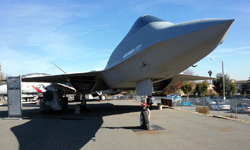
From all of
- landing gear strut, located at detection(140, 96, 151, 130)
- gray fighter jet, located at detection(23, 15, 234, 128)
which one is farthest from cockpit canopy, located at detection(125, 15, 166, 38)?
landing gear strut, located at detection(140, 96, 151, 130)

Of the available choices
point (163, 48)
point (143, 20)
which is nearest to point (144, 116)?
point (163, 48)

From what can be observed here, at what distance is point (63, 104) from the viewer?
14320 millimetres

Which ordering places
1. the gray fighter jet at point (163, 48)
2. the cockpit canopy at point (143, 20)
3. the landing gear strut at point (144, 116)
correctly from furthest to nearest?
1. the cockpit canopy at point (143, 20)
2. the landing gear strut at point (144, 116)
3. the gray fighter jet at point (163, 48)

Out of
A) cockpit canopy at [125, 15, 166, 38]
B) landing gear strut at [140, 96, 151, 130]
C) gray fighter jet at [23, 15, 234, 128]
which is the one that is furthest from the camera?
cockpit canopy at [125, 15, 166, 38]

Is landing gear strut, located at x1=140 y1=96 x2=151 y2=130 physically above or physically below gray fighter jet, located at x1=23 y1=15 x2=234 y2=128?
below

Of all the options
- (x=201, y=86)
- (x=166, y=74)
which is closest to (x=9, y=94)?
(x=166, y=74)

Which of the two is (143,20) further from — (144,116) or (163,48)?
(144,116)

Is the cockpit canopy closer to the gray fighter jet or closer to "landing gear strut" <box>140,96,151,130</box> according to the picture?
the gray fighter jet

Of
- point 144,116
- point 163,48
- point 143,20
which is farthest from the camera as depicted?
point 143,20

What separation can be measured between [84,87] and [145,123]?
581 centimetres

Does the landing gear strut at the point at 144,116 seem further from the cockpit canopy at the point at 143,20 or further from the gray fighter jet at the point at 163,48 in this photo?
the cockpit canopy at the point at 143,20

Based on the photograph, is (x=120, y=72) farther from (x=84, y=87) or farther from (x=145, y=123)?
(x=84, y=87)

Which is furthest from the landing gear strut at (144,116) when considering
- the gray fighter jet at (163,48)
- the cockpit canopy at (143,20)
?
the cockpit canopy at (143,20)

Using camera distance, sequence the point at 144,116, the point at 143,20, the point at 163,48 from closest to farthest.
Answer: the point at 163,48 → the point at 144,116 → the point at 143,20
